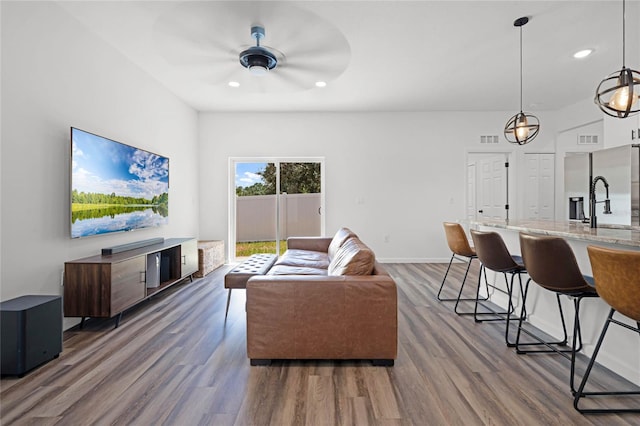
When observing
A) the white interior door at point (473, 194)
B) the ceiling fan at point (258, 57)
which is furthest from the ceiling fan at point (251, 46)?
the white interior door at point (473, 194)

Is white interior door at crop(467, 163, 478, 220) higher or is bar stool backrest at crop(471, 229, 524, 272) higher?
white interior door at crop(467, 163, 478, 220)

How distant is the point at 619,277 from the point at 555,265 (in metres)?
0.43

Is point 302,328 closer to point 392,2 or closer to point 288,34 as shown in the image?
point 288,34

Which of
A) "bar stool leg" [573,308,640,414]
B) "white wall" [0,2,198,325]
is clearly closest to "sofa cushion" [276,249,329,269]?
"white wall" [0,2,198,325]

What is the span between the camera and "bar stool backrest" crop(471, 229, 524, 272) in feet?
8.41

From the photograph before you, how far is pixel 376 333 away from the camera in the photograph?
209cm

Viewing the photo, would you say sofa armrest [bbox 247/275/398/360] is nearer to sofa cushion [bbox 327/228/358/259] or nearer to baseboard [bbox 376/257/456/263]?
sofa cushion [bbox 327/228/358/259]

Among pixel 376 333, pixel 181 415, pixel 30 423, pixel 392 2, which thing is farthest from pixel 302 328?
pixel 392 2

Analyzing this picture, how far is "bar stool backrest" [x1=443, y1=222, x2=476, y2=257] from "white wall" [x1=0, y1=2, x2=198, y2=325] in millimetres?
3742

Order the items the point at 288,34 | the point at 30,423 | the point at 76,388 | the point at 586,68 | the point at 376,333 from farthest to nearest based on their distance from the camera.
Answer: the point at 586,68
the point at 288,34
the point at 376,333
the point at 76,388
the point at 30,423

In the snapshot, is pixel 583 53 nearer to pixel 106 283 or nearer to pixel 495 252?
pixel 495 252

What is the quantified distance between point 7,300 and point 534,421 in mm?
3446

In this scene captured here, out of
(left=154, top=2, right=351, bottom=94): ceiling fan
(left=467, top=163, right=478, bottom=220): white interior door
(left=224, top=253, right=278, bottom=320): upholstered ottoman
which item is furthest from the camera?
(left=467, top=163, right=478, bottom=220): white interior door

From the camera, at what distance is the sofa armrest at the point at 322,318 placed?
207 cm
